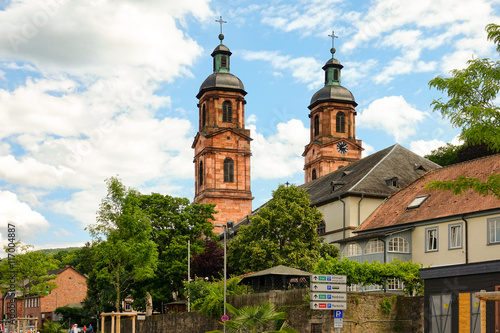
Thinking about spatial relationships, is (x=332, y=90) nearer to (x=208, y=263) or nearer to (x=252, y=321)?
→ (x=208, y=263)

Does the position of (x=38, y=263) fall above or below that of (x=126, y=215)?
below

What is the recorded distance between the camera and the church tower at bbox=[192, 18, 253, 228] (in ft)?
290

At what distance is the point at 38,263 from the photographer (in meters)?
64.7

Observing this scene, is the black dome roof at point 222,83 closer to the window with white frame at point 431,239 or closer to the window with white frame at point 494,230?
the window with white frame at point 431,239

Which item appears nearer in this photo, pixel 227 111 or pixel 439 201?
pixel 439 201

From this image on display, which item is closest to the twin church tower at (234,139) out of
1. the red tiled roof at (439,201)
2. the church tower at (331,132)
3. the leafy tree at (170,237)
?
the church tower at (331,132)

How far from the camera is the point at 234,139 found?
90.2 metres

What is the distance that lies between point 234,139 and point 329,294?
7132 centimetres

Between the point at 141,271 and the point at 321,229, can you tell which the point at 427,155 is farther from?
the point at 141,271

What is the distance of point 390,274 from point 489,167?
38.3 feet

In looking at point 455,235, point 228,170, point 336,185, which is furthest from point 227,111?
point 455,235

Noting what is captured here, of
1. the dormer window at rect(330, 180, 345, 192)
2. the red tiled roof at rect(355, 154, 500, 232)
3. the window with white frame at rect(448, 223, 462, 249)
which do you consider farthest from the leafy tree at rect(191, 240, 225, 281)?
the window with white frame at rect(448, 223, 462, 249)

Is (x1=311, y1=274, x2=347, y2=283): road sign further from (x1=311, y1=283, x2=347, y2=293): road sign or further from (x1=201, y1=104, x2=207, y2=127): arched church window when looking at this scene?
(x1=201, y1=104, x2=207, y2=127): arched church window

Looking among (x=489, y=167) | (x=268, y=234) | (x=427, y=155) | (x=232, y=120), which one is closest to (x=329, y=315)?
(x=489, y=167)
